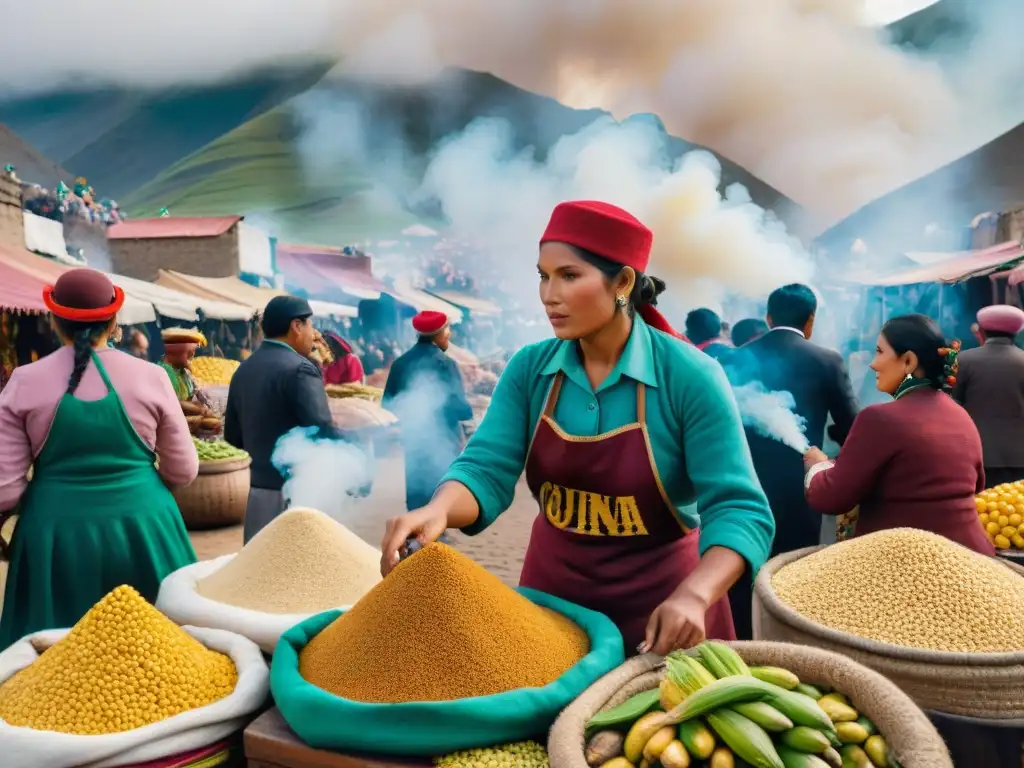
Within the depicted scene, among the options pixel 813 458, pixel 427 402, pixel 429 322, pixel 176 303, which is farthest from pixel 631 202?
pixel 176 303

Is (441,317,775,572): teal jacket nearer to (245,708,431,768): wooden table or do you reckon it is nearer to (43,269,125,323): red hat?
(245,708,431,768): wooden table

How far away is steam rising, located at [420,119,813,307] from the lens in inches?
239

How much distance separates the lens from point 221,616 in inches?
56.1

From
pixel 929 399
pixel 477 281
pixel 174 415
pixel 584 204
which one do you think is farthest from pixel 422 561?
pixel 477 281

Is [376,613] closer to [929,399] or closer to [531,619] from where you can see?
[531,619]

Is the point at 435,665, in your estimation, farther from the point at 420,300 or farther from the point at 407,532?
the point at 420,300

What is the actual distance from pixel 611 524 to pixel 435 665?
1.68 feet

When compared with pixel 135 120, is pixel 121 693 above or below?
below

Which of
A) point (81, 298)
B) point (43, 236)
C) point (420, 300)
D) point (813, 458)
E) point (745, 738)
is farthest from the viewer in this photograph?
point (420, 300)

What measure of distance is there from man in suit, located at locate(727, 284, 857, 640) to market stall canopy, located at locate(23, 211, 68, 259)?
33.1ft


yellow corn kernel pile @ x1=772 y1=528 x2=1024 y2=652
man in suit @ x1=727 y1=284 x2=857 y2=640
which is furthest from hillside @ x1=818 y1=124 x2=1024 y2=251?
yellow corn kernel pile @ x1=772 y1=528 x2=1024 y2=652

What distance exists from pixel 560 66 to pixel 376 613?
17727mm

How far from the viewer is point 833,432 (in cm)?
309

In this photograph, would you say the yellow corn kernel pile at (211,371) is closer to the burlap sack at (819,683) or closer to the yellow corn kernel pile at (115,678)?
the yellow corn kernel pile at (115,678)
